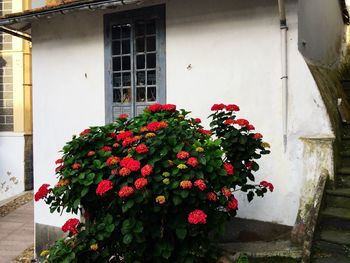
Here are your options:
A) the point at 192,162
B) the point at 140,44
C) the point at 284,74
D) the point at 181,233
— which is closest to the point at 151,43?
the point at 140,44

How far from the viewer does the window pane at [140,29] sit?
689 cm

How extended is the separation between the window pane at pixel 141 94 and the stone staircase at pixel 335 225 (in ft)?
10.5

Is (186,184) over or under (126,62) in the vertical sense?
under

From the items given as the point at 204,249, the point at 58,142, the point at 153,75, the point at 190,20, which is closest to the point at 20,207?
the point at 58,142

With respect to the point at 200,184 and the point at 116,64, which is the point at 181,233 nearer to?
the point at 200,184

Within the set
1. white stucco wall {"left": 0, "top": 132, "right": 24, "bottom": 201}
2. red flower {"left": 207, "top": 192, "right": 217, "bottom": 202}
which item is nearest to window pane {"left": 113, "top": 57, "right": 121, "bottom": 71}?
red flower {"left": 207, "top": 192, "right": 217, "bottom": 202}

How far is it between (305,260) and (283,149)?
5.43 ft

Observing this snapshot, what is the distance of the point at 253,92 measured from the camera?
19.2 feet

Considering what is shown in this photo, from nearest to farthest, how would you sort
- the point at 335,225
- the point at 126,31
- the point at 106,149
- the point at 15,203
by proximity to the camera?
the point at 106,149
the point at 335,225
the point at 126,31
the point at 15,203

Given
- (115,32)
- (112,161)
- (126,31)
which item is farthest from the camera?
(115,32)

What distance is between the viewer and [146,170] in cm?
379

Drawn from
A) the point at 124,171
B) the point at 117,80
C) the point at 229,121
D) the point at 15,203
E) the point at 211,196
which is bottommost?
the point at 15,203

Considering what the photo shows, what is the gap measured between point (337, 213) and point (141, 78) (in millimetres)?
3710

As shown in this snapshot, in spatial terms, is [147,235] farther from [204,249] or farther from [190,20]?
[190,20]
